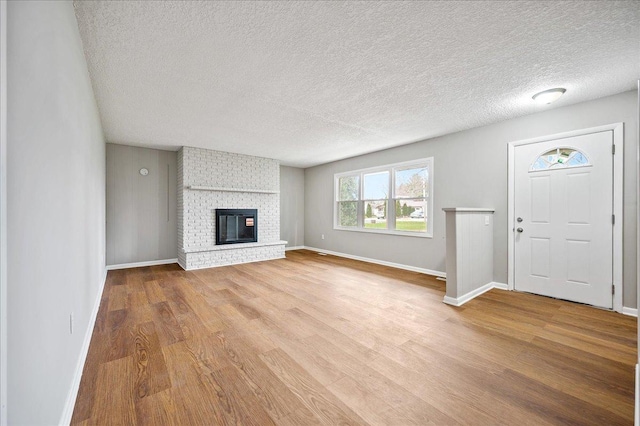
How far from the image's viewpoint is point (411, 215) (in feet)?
16.8

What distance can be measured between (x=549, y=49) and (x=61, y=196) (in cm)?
368

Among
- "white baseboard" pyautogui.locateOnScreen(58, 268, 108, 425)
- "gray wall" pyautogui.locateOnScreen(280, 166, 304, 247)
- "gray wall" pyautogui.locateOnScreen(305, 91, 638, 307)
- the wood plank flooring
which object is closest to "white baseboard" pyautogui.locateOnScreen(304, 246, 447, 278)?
"gray wall" pyautogui.locateOnScreen(305, 91, 638, 307)

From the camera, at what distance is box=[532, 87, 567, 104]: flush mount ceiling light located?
9.45ft

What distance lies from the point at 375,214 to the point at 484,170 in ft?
7.69

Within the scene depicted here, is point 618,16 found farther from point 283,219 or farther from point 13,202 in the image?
point 283,219

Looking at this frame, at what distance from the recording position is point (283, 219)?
7598mm

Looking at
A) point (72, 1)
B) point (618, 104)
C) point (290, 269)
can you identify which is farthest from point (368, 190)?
point (72, 1)

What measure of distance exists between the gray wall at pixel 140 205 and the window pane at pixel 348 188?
3904 mm

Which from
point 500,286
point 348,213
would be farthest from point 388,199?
point 500,286

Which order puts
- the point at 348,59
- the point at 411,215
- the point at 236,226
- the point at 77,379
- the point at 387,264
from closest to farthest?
1. the point at 77,379
2. the point at 348,59
3. the point at 411,215
4. the point at 387,264
5. the point at 236,226

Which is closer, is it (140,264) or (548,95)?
(548,95)

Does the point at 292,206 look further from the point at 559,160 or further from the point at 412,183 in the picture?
the point at 559,160

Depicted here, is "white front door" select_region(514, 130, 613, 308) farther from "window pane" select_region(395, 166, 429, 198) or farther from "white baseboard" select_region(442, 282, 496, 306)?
"window pane" select_region(395, 166, 429, 198)

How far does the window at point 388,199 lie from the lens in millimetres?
4902
